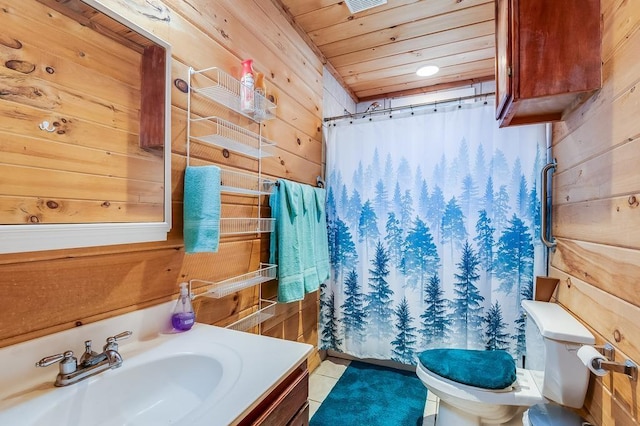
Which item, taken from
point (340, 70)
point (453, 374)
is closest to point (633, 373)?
point (453, 374)

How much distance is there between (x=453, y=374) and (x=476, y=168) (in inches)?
48.8

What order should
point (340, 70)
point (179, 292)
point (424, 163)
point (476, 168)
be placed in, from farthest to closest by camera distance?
1. point (340, 70)
2. point (424, 163)
3. point (476, 168)
4. point (179, 292)

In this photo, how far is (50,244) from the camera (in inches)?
27.9

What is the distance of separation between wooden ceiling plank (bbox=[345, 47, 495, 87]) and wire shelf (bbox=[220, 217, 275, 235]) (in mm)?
1745

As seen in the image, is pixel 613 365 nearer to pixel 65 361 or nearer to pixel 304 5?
pixel 65 361

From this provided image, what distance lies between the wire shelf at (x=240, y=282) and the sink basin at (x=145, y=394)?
1.03ft

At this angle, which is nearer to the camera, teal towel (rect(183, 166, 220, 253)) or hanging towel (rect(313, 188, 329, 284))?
teal towel (rect(183, 166, 220, 253))

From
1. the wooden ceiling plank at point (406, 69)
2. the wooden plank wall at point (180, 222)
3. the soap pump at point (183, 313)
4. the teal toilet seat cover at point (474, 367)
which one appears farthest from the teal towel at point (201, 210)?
the wooden ceiling plank at point (406, 69)

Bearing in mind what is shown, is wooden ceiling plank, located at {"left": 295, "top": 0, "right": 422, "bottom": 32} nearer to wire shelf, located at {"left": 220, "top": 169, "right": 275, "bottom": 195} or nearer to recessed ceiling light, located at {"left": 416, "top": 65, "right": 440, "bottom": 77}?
recessed ceiling light, located at {"left": 416, "top": 65, "right": 440, "bottom": 77}

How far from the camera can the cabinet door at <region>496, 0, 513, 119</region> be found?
1212 mm

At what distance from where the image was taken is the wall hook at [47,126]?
731mm

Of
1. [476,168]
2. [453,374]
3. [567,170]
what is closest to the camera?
[453,374]

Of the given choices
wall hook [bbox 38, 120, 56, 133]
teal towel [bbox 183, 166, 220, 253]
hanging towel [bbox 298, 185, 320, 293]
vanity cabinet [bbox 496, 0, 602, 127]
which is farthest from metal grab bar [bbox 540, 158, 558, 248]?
wall hook [bbox 38, 120, 56, 133]

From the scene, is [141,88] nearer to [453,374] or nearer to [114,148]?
[114,148]
